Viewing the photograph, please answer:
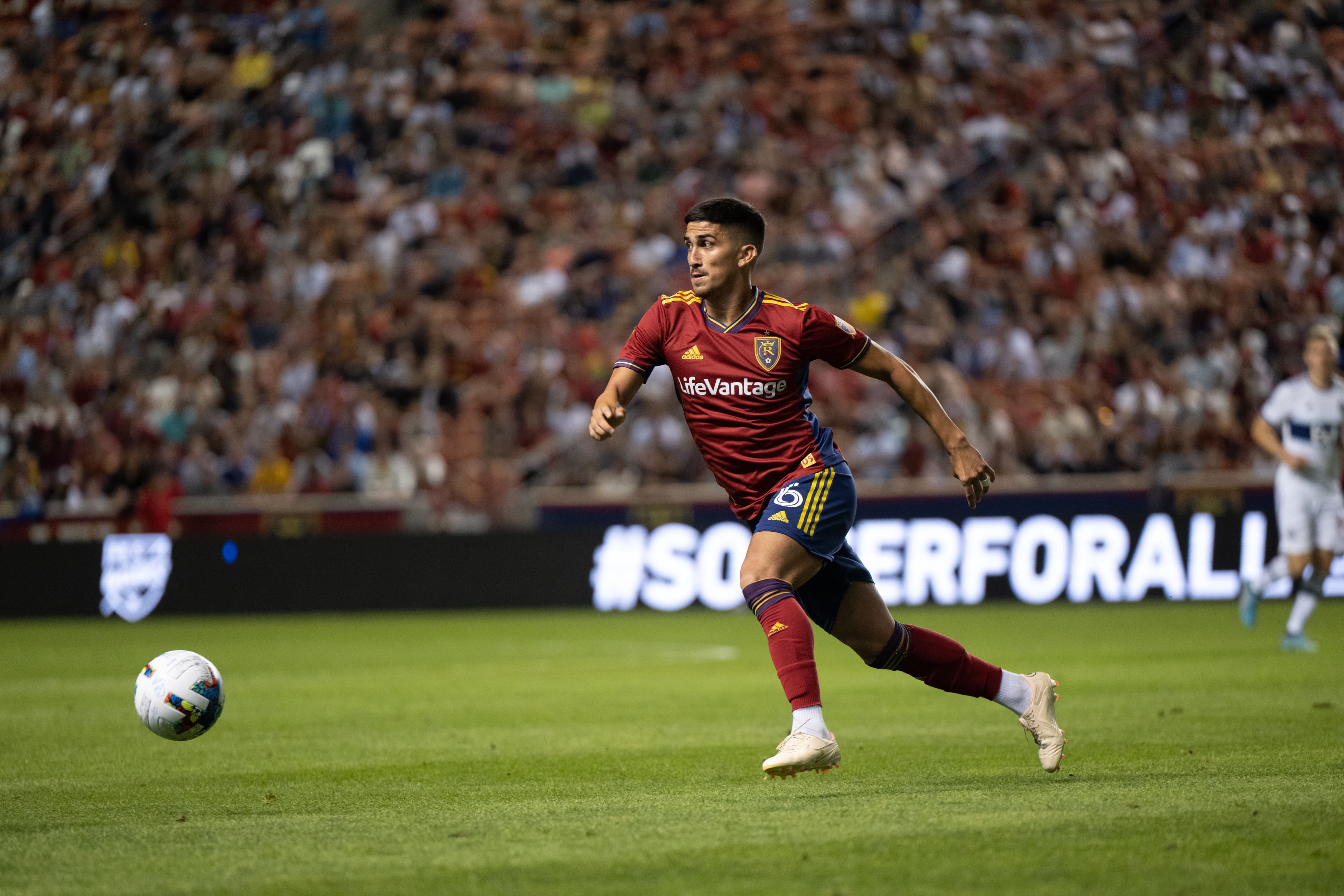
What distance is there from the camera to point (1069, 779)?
6.20 m

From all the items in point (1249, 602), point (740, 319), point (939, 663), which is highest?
point (740, 319)

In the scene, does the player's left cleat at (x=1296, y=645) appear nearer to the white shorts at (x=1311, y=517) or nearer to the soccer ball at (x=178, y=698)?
the white shorts at (x=1311, y=517)

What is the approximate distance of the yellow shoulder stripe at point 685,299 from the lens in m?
6.54

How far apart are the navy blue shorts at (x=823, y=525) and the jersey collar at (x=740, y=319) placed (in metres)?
0.64

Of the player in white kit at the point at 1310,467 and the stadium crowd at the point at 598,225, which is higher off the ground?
the stadium crowd at the point at 598,225

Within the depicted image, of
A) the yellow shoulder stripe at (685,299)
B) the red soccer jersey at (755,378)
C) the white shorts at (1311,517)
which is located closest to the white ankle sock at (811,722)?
the red soccer jersey at (755,378)

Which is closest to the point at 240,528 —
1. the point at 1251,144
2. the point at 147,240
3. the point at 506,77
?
the point at 147,240

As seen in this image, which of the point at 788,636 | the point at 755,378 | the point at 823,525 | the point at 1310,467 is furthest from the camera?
→ the point at 1310,467

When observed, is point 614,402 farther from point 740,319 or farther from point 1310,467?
point 1310,467

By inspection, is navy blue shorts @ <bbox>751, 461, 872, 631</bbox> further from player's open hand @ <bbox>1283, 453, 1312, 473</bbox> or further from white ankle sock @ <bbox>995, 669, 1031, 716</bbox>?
player's open hand @ <bbox>1283, 453, 1312, 473</bbox>

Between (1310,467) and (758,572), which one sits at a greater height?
(1310,467)

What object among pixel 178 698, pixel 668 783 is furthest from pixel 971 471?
pixel 178 698

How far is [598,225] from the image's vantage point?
78.6ft

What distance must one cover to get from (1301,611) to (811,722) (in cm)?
817
